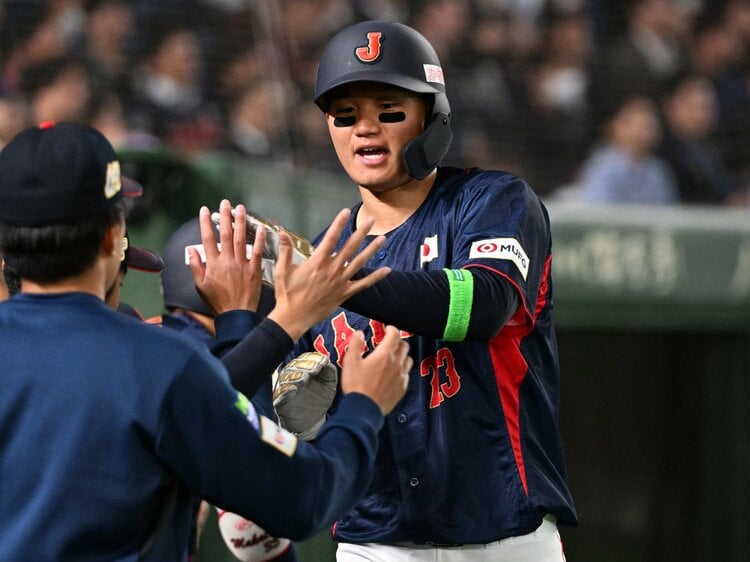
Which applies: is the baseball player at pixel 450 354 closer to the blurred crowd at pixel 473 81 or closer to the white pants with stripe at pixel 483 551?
the white pants with stripe at pixel 483 551

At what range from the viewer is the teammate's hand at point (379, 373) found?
2.29 metres

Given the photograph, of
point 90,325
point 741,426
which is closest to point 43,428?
point 90,325

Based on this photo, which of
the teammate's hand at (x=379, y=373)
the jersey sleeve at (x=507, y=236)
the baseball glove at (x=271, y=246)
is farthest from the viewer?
the jersey sleeve at (x=507, y=236)

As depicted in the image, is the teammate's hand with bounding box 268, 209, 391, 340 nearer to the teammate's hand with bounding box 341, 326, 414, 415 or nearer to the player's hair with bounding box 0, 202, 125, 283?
the teammate's hand with bounding box 341, 326, 414, 415

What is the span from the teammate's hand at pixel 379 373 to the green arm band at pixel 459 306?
1.12ft

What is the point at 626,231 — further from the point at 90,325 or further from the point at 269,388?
the point at 90,325

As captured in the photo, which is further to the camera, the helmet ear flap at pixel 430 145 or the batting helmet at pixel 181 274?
the batting helmet at pixel 181 274

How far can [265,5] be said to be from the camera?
7.31 metres

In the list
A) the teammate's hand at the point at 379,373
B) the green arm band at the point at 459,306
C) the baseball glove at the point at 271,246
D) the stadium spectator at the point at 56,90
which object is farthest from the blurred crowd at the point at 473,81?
the teammate's hand at the point at 379,373

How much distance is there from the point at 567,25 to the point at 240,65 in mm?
3096

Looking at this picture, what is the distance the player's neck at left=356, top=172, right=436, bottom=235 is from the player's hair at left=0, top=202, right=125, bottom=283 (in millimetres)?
1141

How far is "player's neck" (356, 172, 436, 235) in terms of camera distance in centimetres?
315

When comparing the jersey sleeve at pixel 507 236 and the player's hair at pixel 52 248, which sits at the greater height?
the player's hair at pixel 52 248

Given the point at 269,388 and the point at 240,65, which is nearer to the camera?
the point at 269,388
